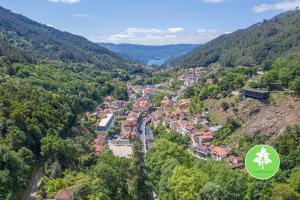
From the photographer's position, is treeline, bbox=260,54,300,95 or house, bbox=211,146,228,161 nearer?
house, bbox=211,146,228,161

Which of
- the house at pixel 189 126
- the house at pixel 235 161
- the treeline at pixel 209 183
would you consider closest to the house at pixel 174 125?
the house at pixel 189 126

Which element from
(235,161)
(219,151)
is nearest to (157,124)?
(219,151)

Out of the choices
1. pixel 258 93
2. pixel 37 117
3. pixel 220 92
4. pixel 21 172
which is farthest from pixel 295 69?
pixel 21 172

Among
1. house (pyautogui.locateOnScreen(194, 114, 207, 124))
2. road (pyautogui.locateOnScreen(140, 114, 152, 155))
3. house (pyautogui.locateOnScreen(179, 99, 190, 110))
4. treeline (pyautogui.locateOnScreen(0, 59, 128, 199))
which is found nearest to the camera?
treeline (pyautogui.locateOnScreen(0, 59, 128, 199))

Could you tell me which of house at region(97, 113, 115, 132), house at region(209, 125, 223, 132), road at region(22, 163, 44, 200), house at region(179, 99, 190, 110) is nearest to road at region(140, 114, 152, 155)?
house at region(97, 113, 115, 132)

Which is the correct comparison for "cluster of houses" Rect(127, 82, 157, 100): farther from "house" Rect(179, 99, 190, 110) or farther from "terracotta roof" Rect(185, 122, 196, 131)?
"terracotta roof" Rect(185, 122, 196, 131)

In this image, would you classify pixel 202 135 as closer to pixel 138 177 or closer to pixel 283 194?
pixel 283 194

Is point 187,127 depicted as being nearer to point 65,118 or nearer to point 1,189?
point 65,118
